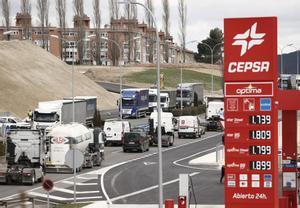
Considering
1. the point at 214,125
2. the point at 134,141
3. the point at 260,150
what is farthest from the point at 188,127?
the point at 260,150

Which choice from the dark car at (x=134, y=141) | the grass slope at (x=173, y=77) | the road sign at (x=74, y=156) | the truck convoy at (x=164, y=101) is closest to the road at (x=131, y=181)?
the dark car at (x=134, y=141)

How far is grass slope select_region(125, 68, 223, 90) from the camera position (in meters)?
147

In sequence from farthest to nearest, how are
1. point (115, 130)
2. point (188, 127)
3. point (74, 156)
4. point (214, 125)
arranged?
point (214, 125)
point (188, 127)
point (115, 130)
point (74, 156)

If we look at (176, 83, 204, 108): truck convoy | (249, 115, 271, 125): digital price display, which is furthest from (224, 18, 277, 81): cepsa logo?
(176, 83, 204, 108): truck convoy

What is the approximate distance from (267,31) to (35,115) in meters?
49.9

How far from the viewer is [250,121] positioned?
20188mm

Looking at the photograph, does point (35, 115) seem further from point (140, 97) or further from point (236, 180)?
point (236, 180)

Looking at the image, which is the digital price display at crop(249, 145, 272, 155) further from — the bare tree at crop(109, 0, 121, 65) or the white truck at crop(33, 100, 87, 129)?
the bare tree at crop(109, 0, 121, 65)

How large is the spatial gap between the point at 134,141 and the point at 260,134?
40.9 meters

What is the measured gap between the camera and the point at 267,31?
19438 mm

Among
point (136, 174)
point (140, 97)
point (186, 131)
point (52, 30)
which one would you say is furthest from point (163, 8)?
point (136, 174)

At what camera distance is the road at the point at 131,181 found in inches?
1494

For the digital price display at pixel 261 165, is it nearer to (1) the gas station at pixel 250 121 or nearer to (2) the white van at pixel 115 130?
(1) the gas station at pixel 250 121

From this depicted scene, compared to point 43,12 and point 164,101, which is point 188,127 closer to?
point 164,101
